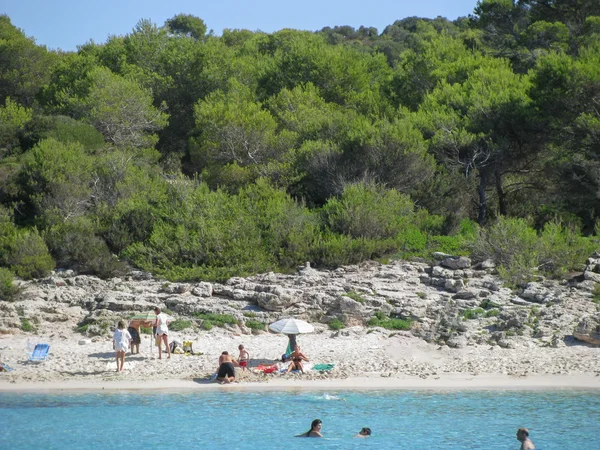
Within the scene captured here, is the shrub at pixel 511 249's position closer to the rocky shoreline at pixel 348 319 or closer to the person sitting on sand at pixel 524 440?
the rocky shoreline at pixel 348 319

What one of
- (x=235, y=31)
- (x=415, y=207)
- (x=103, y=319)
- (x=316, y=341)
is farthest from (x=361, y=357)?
(x=235, y=31)

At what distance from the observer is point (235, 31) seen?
224 feet

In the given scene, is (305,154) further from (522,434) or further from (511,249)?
(522,434)

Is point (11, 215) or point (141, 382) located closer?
point (141, 382)

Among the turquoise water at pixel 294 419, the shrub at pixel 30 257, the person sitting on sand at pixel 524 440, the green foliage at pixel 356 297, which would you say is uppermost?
the shrub at pixel 30 257

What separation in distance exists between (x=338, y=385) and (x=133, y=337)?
17.1 ft

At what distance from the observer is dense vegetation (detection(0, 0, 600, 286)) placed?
25953 mm

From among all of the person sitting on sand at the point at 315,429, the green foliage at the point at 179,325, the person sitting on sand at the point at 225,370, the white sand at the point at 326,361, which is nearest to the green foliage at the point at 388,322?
the white sand at the point at 326,361

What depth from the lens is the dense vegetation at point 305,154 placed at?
25953mm

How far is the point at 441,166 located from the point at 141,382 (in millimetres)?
17012

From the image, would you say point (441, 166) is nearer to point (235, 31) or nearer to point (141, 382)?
point (141, 382)

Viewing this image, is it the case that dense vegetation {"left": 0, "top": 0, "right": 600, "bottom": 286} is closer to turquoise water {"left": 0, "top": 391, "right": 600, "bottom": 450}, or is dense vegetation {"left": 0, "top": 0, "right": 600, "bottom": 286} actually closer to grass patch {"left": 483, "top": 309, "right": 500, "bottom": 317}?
grass patch {"left": 483, "top": 309, "right": 500, "bottom": 317}

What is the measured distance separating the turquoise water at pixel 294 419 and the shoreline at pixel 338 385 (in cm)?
31

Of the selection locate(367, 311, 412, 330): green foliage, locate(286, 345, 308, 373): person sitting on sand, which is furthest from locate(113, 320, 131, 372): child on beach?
locate(367, 311, 412, 330): green foliage
